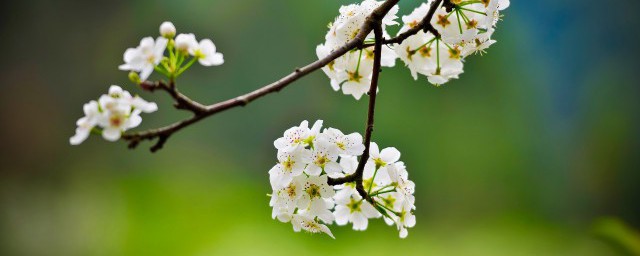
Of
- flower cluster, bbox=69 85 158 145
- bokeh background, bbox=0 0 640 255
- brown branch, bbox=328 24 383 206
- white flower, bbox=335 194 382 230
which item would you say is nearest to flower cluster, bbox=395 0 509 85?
brown branch, bbox=328 24 383 206

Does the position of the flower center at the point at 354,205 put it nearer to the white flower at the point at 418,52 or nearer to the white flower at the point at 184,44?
the white flower at the point at 418,52

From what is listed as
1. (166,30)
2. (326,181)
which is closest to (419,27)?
(326,181)

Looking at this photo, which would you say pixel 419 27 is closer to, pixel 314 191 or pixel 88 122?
pixel 314 191

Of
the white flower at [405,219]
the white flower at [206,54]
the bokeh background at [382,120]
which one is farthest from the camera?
the bokeh background at [382,120]

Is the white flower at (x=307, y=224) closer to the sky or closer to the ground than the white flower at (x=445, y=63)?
closer to the ground

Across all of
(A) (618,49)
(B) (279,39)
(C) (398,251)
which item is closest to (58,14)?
(B) (279,39)

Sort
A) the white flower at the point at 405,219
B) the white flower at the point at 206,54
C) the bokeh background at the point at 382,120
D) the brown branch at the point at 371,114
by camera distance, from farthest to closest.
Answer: the bokeh background at the point at 382,120 < the white flower at the point at 405,219 < the brown branch at the point at 371,114 < the white flower at the point at 206,54

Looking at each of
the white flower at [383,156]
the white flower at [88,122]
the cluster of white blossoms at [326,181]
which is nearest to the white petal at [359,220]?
the cluster of white blossoms at [326,181]

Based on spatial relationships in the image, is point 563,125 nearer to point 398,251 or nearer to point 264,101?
point 398,251
